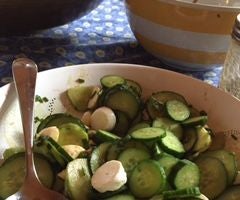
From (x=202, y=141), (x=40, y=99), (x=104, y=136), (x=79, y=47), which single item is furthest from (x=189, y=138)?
(x=79, y=47)

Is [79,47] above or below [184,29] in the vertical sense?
below

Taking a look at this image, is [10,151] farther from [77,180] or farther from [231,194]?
[231,194]

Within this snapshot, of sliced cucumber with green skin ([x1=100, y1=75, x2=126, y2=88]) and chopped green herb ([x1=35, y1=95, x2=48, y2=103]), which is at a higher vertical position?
sliced cucumber with green skin ([x1=100, y1=75, x2=126, y2=88])

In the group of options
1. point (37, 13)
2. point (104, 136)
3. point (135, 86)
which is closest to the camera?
point (104, 136)

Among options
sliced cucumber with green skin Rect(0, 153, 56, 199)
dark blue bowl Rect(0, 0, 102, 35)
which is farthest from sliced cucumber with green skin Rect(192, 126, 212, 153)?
dark blue bowl Rect(0, 0, 102, 35)

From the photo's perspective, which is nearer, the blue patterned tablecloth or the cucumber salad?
the cucumber salad

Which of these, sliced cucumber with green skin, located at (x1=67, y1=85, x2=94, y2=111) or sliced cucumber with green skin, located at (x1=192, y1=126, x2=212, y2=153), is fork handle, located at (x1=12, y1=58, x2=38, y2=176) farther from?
sliced cucumber with green skin, located at (x1=192, y1=126, x2=212, y2=153)
